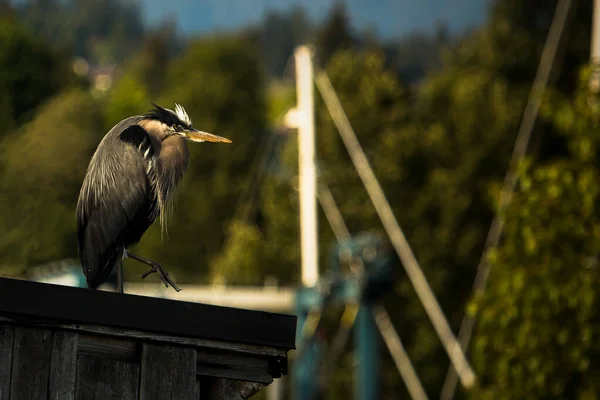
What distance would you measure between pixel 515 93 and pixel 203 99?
21.3 meters

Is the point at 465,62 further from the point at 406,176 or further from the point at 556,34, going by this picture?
the point at 556,34

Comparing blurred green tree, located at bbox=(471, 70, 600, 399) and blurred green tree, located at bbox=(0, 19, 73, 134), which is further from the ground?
blurred green tree, located at bbox=(471, 70, 600, 399)

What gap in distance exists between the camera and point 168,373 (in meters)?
7.95

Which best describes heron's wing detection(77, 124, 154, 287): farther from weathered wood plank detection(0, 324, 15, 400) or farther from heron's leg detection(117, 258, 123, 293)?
weathered wood plank detection(0, 324, 15, 400)

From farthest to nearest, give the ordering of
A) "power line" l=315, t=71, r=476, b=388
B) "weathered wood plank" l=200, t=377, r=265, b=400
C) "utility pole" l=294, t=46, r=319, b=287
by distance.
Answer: "power line" l=315, t=71, r=476, b=388
"utility pole" l=294, t=46, r=319, b=287
"weathered wood plank" l=200, t=377, r=265, b=400

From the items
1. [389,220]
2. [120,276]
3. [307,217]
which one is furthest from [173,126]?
[389,220]

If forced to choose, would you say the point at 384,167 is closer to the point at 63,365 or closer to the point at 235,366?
the point at 235,366

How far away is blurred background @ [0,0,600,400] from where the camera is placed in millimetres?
20578

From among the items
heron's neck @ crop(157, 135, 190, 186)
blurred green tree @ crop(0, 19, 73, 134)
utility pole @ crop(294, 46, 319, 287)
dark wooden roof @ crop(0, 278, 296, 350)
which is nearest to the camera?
dark wooden roof @ crop(0, 278, 296, 350)

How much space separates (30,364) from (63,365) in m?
0.16

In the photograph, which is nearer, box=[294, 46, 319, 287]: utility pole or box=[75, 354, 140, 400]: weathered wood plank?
A: box=[75, 354, 140, 400]: weathered wood plank

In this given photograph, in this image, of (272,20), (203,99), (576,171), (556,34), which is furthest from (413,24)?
(576,171)

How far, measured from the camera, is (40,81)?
104 feet

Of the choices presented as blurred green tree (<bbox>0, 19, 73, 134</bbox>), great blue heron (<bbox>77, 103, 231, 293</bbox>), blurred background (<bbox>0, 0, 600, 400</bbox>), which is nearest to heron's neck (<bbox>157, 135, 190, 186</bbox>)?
great blue heron (<bbox>77, 103, 231, 293</bbox>)
